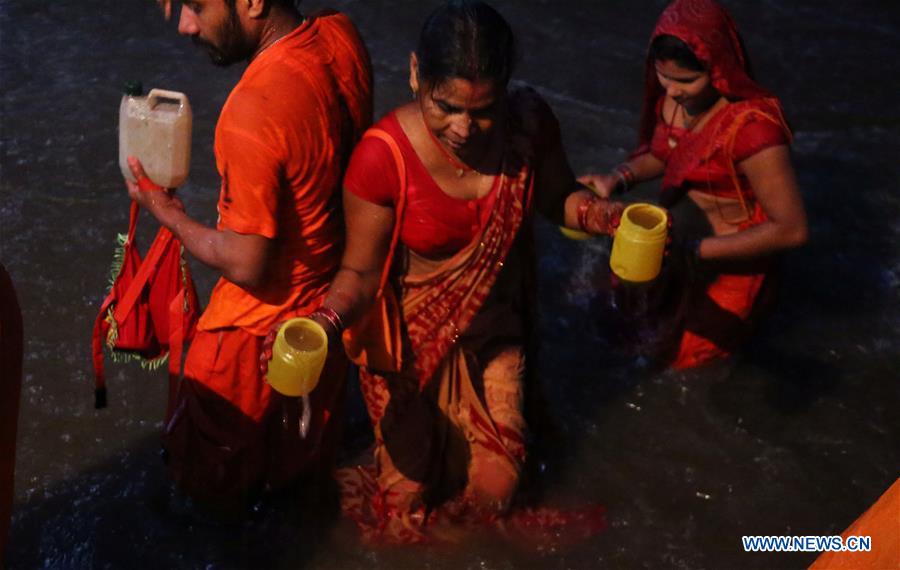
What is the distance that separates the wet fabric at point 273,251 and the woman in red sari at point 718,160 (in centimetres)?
116

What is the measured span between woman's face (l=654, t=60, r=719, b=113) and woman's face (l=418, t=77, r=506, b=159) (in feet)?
3.24

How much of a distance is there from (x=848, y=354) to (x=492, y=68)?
259 cm

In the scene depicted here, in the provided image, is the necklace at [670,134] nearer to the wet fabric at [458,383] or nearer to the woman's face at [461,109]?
the wet fabric at [458,383]

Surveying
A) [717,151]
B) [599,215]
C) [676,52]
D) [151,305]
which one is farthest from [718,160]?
[151,305]

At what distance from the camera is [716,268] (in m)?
4.04

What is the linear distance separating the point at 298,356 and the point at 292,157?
20.3 inches

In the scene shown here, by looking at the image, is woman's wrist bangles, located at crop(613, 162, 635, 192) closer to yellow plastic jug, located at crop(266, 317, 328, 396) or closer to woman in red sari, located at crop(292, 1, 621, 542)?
woman in red sari, located at crop(292, 1, 621, 542)

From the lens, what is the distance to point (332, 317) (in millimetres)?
2932

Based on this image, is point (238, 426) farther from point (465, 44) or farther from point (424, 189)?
point (465, 44)

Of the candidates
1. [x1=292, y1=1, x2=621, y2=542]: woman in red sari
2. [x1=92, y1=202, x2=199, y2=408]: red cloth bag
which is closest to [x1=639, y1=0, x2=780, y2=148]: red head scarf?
[x1=292, y1=1, x2=621, y2=542]: woman in red sari

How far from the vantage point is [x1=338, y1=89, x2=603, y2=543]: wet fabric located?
309 cm

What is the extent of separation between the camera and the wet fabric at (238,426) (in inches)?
129

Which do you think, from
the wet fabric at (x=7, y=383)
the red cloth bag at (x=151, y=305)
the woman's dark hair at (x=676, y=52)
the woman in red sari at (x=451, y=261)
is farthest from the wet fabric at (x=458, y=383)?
the wet fabric at (x=7, y=383)

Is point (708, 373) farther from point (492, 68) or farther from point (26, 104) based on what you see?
point (26, 104)
